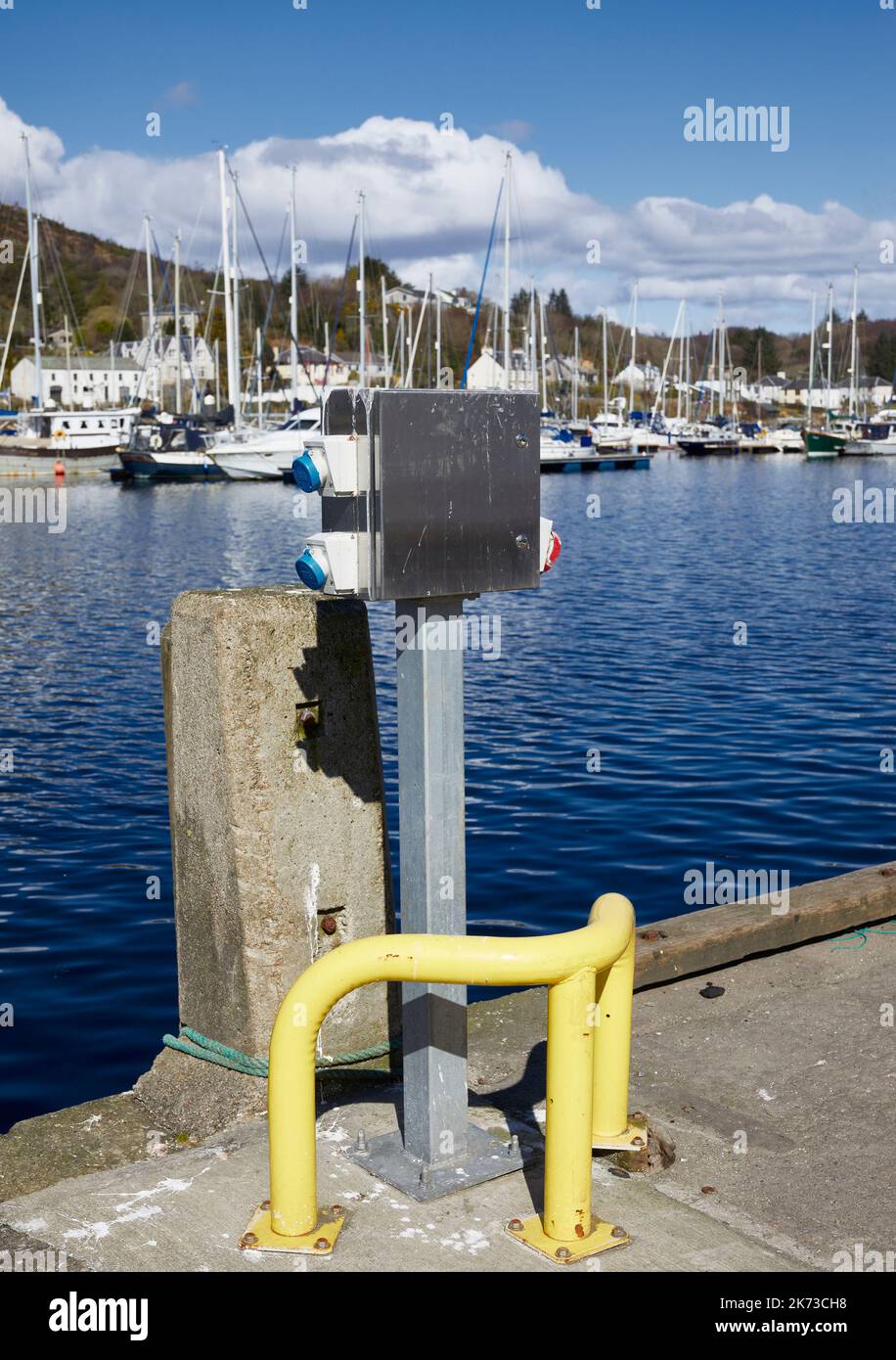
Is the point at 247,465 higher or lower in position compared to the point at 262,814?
higher

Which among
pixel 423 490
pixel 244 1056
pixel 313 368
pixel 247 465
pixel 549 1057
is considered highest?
pixel 313 368

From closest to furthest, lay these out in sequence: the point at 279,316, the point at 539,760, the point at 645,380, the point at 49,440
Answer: the point at 539,760, the point at 49,440, the point at 279,316, the point at 645,380

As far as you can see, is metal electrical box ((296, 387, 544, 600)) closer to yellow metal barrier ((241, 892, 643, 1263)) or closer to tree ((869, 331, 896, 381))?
yellow metal barrier ((241, 892, 643, 1263))

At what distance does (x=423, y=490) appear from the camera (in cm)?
424

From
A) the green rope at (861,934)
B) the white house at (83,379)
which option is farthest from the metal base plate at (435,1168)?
the white house at (83,379)

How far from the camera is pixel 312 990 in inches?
159

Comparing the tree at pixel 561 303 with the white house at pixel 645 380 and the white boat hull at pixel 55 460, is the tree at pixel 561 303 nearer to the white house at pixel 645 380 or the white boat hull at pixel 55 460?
Answer: the white house at pixel 645 380

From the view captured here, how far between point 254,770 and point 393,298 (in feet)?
525

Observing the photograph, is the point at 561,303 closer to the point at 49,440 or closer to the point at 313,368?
the point at 313,368

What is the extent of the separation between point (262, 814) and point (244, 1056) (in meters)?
0.91

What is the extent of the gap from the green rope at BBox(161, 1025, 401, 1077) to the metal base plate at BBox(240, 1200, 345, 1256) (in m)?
0.88

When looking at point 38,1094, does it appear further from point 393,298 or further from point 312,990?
point 393,298

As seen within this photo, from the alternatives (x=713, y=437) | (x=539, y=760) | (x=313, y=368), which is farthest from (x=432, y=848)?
(x=313, y=368)
